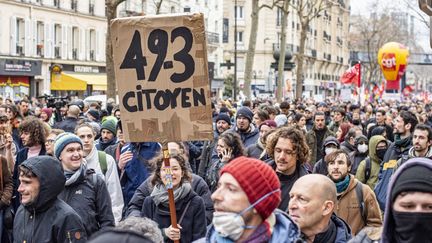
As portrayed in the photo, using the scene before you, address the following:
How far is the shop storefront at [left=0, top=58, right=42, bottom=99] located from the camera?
3997 cm

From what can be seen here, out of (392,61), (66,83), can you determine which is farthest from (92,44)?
(392,61)

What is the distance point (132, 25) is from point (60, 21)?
1570 inches

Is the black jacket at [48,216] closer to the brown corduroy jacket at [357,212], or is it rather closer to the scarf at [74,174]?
the scarf at [74,174]

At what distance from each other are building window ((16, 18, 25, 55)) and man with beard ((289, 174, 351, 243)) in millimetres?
37810

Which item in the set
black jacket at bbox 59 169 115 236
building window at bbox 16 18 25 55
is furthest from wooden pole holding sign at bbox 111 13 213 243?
building window at bbox 16 18 25 55

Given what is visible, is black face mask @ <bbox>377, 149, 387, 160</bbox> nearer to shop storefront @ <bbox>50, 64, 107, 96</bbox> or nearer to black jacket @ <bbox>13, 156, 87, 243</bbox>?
black jacket @ <bbox>13, 156, 87, 243</bbox>

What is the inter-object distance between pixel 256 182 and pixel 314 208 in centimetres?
107

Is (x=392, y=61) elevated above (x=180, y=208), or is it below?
above

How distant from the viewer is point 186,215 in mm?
6961

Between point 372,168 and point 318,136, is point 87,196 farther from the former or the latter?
point 318,136

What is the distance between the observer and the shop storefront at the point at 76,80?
44438mm

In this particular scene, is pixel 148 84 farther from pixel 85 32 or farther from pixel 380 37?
pixel 380 37

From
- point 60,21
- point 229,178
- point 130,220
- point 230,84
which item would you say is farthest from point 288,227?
point 230,84

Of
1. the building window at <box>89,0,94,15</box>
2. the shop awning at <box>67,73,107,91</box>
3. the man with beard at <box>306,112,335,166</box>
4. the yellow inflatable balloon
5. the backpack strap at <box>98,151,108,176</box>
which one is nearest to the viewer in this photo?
the backpack strap at <box>98,151,108,176</box>
